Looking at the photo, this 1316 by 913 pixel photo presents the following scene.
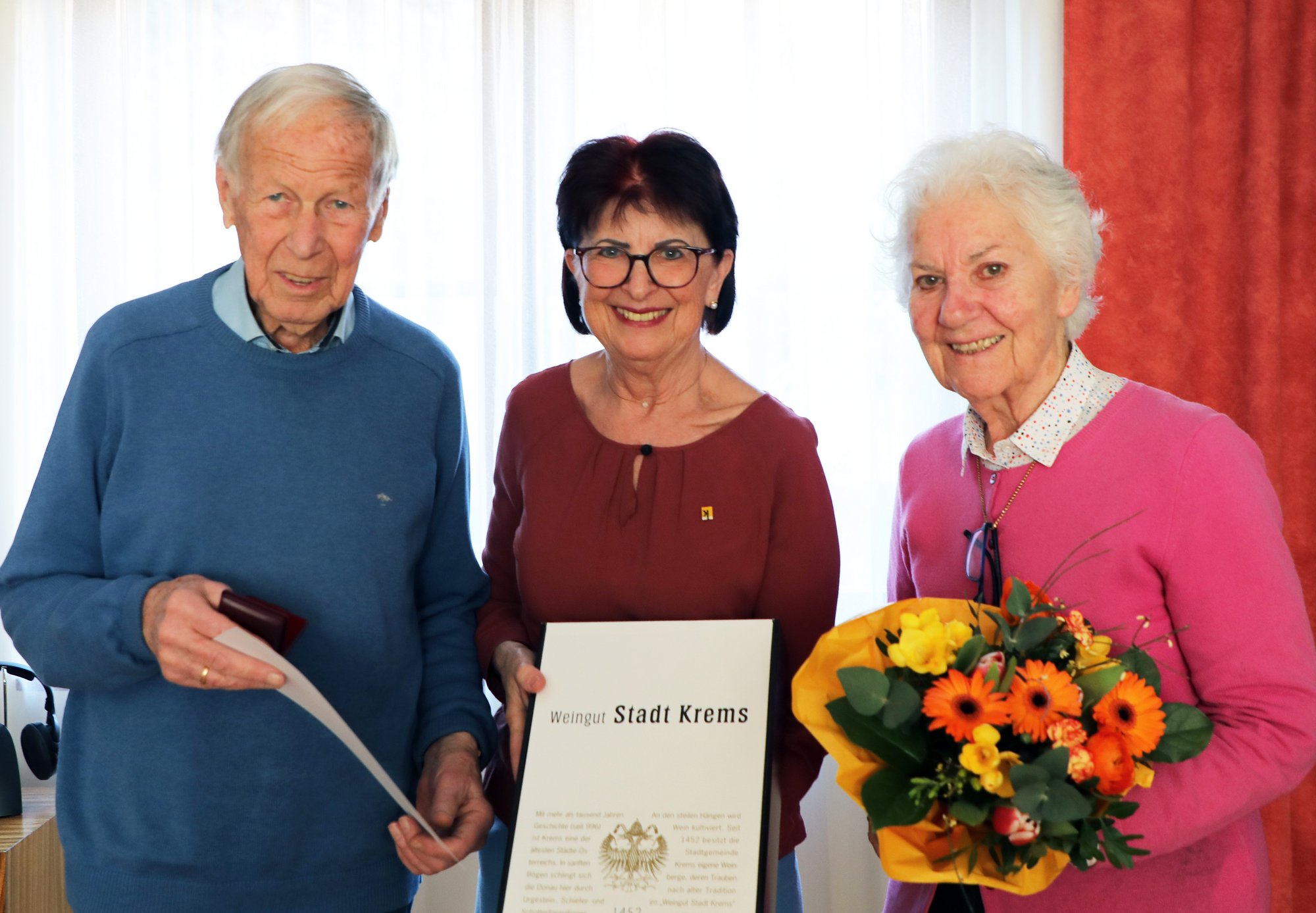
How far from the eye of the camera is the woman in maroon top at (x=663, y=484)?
5.57ft

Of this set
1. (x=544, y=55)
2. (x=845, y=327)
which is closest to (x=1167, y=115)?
(x=845, y=327)

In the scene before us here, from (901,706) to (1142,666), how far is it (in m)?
0.33

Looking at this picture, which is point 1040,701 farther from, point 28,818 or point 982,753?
point 28,818

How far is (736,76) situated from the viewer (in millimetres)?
3180

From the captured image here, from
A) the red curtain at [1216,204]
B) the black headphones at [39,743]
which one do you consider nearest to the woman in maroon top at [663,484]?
the black headphones at [39,743]

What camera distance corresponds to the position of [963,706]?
3.69ft

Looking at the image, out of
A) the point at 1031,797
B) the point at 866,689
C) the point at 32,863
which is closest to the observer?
the point at 1031,797

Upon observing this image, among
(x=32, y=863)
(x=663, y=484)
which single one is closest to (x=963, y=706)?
(x=663, y=484)

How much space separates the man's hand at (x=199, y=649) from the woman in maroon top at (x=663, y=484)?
0.45m

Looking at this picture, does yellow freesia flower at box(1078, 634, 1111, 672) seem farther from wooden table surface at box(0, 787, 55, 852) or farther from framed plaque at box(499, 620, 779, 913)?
wooden table surface at box(0, 787, 55, 852)

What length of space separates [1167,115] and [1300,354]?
80 centimetres

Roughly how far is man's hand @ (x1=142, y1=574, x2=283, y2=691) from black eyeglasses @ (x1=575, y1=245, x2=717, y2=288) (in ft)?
2.53

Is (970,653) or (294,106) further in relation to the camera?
(294,106)

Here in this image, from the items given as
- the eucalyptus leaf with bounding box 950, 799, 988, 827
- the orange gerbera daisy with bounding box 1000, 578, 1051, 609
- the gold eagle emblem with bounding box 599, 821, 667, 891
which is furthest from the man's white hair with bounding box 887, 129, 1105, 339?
the gold eagle emblem with bounding box 599, 821, 667, 891
